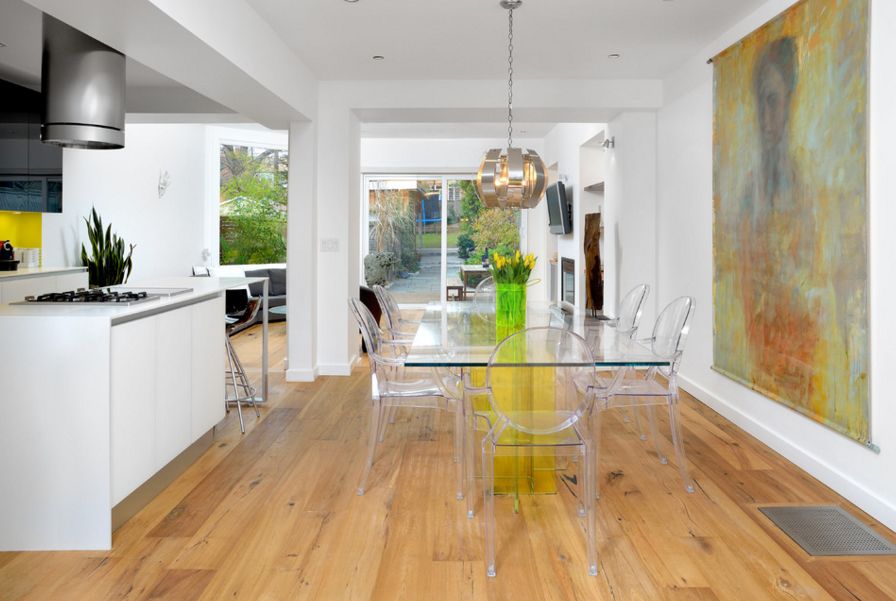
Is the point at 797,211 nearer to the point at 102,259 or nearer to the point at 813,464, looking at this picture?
the point at 813,464

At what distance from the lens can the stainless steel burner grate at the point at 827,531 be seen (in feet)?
8.21

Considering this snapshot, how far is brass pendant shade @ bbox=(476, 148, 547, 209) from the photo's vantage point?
409 cm

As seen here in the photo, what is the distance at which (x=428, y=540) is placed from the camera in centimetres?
259

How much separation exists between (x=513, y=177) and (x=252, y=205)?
648 cm

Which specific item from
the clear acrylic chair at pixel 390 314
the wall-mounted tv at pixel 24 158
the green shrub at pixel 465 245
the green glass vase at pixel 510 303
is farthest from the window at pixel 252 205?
the green glass vase at pixel 510 303

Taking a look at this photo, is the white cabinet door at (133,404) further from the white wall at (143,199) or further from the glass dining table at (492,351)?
the white wall at (143,199)

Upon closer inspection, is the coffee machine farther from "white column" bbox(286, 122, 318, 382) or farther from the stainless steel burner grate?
the stainless steel burner grate

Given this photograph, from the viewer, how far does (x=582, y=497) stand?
298 centimetres

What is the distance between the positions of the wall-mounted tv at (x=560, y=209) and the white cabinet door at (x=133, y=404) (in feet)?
20.0

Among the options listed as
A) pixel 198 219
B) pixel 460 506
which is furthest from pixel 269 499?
pixel 198 219

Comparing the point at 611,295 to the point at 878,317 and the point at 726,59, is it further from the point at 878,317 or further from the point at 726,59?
the point at 878,317

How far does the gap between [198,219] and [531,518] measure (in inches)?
296

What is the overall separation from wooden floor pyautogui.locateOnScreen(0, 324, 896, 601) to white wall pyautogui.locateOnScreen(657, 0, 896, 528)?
5.6 inches

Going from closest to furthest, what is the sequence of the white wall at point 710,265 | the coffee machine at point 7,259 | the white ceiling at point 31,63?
the white wall at point 710,265
the white ceiling at point 31,63
the coffee machine at point 7,259
